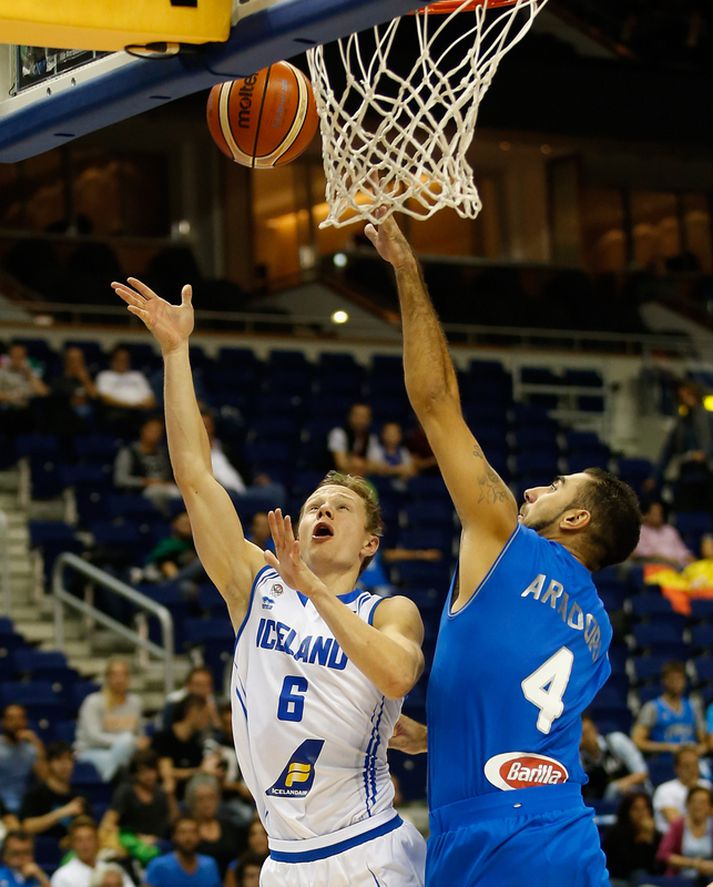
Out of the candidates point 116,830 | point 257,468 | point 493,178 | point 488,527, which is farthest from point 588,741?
point 493,178

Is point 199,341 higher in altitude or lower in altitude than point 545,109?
lower

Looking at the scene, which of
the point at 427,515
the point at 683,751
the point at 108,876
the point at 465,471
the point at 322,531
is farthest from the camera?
the point at 427,515

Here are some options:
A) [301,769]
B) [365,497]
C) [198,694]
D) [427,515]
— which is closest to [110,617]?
[198,694]

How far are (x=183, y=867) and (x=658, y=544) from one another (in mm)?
6754

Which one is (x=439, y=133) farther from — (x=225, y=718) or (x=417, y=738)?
(x=225, y=718)

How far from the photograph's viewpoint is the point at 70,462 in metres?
12.8

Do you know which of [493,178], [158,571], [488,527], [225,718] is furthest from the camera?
[493,178]

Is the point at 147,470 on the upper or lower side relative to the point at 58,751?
upper

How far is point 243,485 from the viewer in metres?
12.8

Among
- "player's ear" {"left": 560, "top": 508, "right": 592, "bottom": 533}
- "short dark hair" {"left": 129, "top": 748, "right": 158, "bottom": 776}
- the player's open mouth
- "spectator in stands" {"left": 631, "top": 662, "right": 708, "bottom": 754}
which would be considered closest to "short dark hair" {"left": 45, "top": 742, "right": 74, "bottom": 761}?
"short dark hair" {"left": 129, "top": 748, "right": 158, "bottom": 776}

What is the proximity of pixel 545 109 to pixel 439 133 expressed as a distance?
1279cm

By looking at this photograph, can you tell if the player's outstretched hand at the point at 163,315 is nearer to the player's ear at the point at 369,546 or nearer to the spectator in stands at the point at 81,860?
the player's ear at the point at 369,546

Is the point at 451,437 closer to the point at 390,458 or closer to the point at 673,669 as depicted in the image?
the point at 673,669

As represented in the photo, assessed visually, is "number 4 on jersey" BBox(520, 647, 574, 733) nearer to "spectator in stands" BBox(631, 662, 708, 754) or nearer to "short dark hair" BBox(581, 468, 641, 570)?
"short dark hair" BBox(581, 468, 641, 570)
